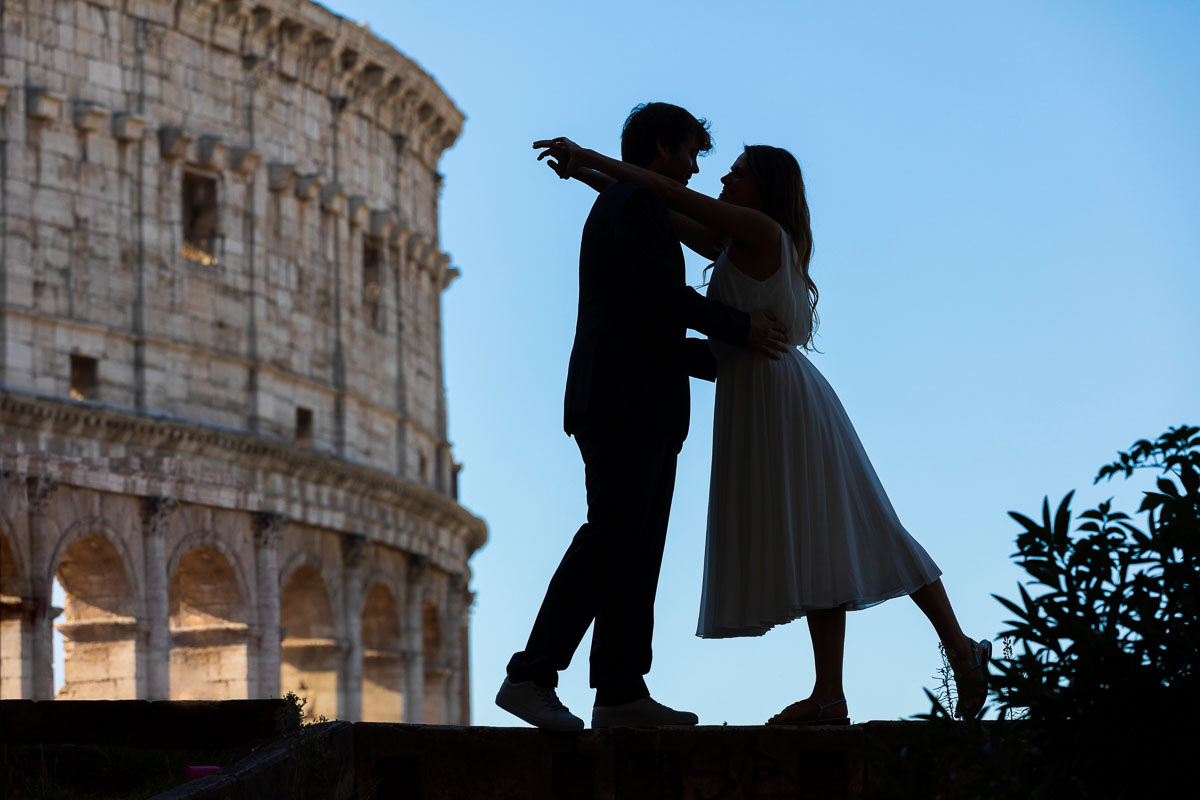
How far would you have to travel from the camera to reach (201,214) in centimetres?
3412

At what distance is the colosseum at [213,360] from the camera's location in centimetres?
3014

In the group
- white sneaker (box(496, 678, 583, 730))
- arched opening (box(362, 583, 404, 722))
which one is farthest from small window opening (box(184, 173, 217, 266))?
white sneaker (box(496, 678, 583, 730))

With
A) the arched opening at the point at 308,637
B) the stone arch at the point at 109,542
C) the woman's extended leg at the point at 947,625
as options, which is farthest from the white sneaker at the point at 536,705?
the arched opening at the point at 308,637

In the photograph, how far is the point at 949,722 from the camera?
4.61m

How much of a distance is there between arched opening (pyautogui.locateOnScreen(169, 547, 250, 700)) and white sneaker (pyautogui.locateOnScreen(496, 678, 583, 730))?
26087 millimetres

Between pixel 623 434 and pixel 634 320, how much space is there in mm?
398

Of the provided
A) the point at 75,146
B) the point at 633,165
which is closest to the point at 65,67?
the point at 75,146

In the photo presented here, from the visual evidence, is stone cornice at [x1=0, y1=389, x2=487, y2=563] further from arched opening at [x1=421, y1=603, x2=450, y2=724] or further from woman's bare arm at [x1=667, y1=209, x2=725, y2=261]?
woman's bare arm at [x1=667, y1=209, x2=725, y2=261]

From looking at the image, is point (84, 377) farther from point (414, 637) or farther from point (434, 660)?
point (434, 660)

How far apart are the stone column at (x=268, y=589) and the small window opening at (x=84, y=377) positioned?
12.6 feet

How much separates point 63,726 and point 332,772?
132 inches

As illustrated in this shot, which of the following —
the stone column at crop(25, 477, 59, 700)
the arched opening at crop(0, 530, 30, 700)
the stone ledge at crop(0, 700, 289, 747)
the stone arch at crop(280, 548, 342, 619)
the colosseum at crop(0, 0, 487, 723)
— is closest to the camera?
the stone ledge at crop(0, 700, 289, 747)

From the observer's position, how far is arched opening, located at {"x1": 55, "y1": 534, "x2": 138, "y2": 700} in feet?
101

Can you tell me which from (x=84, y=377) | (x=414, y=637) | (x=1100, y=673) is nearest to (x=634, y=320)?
(x=1100, y=673)
